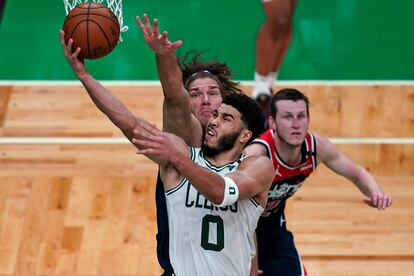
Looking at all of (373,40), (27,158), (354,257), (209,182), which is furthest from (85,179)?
(209,182)

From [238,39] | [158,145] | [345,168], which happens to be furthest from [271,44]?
[158,145]

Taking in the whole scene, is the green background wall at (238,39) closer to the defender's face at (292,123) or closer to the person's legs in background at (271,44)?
the person's legs in background at (271,44)

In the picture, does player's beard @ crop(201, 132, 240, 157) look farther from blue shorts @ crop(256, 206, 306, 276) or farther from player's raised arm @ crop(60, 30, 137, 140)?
blue shorts @ crop(256, 206, 306, 276)

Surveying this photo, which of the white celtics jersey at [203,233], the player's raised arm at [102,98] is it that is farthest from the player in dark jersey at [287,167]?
the player's raised arm at [102,98]

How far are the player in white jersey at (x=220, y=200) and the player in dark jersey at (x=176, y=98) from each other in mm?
112

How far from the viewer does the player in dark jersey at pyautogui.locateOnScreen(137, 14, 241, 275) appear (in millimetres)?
4488

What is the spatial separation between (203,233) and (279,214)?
1.55 metres

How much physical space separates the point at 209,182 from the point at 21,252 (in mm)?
3033

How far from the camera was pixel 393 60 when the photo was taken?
8.66 m

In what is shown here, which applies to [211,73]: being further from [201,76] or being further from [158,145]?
[158,145]

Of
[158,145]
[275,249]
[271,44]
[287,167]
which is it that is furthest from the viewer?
[271,44]

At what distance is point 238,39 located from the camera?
876cm

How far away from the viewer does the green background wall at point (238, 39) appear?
8.61 m

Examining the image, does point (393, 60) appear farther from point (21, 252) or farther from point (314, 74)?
point (21, 252)
